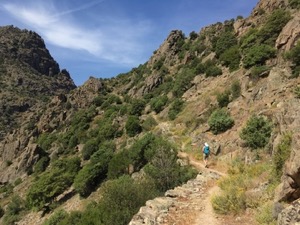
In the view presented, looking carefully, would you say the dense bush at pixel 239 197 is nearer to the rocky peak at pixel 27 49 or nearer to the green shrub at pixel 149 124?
the green shrub at pixel 149 124

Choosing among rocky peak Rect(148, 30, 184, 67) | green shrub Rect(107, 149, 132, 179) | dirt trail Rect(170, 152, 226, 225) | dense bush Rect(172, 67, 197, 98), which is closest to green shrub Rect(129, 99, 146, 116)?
dense bush Rect(172, 67, 197, 98)

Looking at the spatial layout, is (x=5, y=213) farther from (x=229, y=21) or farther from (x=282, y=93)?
(x=229, y=21)

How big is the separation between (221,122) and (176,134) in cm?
982

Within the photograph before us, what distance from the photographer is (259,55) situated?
3897 centimetres

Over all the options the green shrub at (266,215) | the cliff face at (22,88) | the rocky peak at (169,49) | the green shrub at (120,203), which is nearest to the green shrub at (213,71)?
the rocky peak at (169,49)

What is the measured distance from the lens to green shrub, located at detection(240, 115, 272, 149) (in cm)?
2219

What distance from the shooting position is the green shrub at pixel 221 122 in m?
29.2

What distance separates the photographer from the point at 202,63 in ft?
192

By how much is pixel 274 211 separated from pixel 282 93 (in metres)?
19.7

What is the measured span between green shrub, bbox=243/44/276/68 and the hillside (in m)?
0.13

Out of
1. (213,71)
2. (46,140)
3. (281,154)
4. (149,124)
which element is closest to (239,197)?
(281,154)

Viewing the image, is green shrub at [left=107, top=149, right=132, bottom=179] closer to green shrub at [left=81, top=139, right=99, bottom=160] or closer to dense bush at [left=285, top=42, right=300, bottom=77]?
green shrub at [left=81, top=139, right=99, bottom=160]

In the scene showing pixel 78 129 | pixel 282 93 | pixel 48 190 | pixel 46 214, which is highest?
pixel 78 129

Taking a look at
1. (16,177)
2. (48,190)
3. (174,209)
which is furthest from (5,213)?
(174,209)
